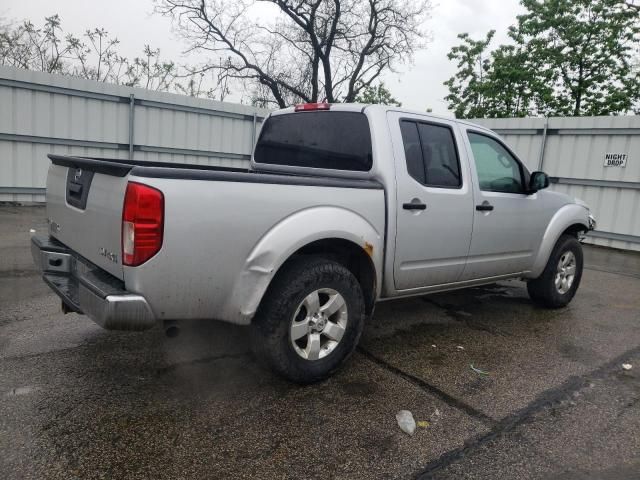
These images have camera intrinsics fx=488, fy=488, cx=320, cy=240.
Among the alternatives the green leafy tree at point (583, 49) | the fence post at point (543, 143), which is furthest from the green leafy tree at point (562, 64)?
the fence post at point (543, 143)

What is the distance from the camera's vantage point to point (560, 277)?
17.2 feet

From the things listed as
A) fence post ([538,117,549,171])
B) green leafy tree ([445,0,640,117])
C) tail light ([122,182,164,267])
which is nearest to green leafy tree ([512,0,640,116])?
green leafy tree ([445,0,640,117])

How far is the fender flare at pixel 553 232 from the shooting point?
486cm

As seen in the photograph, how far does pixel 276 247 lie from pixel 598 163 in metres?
9.78

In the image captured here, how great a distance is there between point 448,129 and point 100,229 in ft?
9.16

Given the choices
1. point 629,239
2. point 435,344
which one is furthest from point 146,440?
point 629,239

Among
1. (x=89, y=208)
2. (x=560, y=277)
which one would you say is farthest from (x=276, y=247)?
(x=560, y=277)

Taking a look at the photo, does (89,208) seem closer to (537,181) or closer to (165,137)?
(537,181)

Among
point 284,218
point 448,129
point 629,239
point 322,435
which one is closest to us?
point 322,435

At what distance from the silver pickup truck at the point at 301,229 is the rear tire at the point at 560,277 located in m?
0.52

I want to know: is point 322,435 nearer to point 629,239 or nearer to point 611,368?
point 611,368

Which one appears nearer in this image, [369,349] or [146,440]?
[146,440]

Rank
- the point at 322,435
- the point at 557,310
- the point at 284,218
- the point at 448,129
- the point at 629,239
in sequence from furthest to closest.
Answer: the point at 629,239, the point at 557,310, the point at 448,129, the point at 284,218, the point at 322,435

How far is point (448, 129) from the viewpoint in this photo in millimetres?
4059
